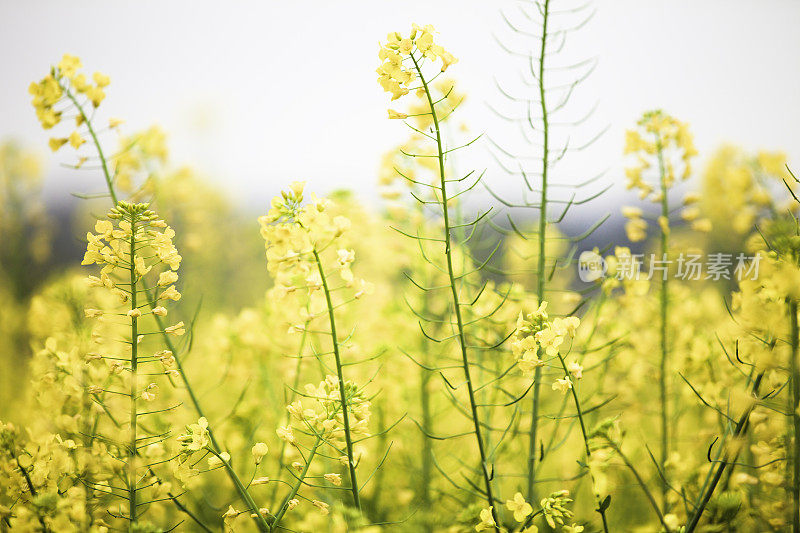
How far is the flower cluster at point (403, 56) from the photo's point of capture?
110 cm

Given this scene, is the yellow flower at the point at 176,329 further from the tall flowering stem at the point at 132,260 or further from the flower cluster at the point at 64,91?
the flower cluster at the point at 64,91

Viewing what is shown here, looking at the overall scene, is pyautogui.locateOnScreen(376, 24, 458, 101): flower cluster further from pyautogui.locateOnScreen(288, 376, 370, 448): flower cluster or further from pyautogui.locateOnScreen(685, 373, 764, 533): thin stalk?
pyautogui.locateOnScreen(685, 373, 764, 533): thin stalk

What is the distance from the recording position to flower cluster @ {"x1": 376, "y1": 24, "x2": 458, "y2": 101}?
1104 mm

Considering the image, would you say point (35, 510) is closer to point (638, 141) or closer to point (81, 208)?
point (638, 141)

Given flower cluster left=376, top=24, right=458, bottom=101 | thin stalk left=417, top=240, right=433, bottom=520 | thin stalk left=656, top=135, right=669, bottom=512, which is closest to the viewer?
flower cluster left=376, top=24, right=458, bottom=101

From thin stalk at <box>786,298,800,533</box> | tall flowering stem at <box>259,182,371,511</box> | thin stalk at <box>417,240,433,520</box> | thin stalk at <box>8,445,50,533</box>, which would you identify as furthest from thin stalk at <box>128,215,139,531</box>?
thin stalk at <box>786,298,800,533</box>

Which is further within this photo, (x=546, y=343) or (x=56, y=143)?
(x=56, y=143)

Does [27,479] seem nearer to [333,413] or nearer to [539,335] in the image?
[333,413]

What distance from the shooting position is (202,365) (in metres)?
3.44

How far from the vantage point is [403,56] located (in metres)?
1.13

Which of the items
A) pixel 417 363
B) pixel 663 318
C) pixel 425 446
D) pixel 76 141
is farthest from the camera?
pixel 425 446

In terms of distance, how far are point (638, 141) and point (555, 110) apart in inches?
28.2

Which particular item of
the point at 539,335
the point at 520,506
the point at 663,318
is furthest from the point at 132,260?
the point at 663,318

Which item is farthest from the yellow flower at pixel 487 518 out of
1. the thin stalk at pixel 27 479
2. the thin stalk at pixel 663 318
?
the thin stalk at pixel 27 479
